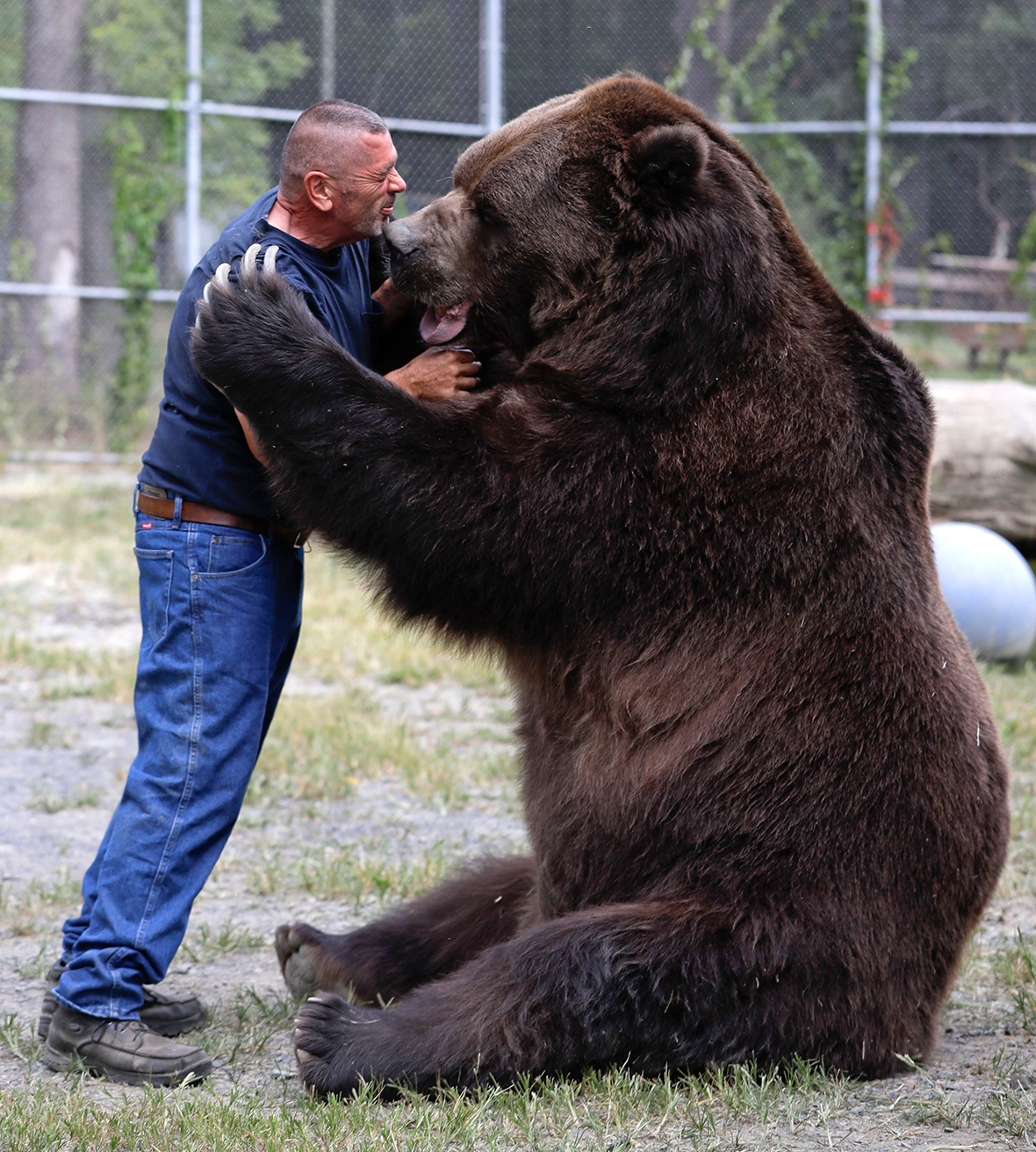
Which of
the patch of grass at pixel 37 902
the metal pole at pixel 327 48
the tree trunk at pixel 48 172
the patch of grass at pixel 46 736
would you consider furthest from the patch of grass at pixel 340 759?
the metal pole at pixel 327 48

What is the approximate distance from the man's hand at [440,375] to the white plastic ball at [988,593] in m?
4.88

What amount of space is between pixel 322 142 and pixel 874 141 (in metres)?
11.1

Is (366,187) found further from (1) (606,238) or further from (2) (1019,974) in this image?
(2) (1019,974)

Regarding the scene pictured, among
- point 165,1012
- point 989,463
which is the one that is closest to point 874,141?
point 989,463

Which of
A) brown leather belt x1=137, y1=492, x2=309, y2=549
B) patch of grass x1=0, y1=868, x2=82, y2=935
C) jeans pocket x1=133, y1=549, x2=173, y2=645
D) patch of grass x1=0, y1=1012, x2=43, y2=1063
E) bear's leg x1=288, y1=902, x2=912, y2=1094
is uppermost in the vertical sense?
brown leather belt x1=137, y1=492, x2=309, y2=549

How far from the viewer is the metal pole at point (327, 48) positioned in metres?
13.4

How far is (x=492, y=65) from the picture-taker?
43.3 feet

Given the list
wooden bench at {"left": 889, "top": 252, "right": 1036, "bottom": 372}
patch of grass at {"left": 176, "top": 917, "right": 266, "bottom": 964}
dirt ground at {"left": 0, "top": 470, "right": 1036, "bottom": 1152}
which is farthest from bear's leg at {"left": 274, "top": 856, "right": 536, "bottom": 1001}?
wooden bench at {"left": 889, "top": 252, "right": 1036, "bottom": 372}

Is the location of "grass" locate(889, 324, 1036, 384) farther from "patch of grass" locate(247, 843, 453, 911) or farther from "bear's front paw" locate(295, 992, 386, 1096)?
"bear's front paw" locate(295, 992, 386, 1096)

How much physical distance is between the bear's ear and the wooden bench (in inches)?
427

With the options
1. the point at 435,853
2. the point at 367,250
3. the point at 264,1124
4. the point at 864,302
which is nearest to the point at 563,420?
the point at 367,250

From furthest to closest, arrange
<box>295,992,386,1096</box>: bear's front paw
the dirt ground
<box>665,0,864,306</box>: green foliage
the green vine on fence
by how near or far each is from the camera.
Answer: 1. <box>665,0,864,306</box>: green foliage
2. the green vine on fence
3. <box>295,992,386,1096</box>: bear's front paw
4. the dirt ground

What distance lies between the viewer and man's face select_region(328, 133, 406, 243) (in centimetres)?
329

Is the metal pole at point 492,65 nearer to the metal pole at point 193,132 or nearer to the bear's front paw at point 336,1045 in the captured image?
the metal pole at point 193,132
